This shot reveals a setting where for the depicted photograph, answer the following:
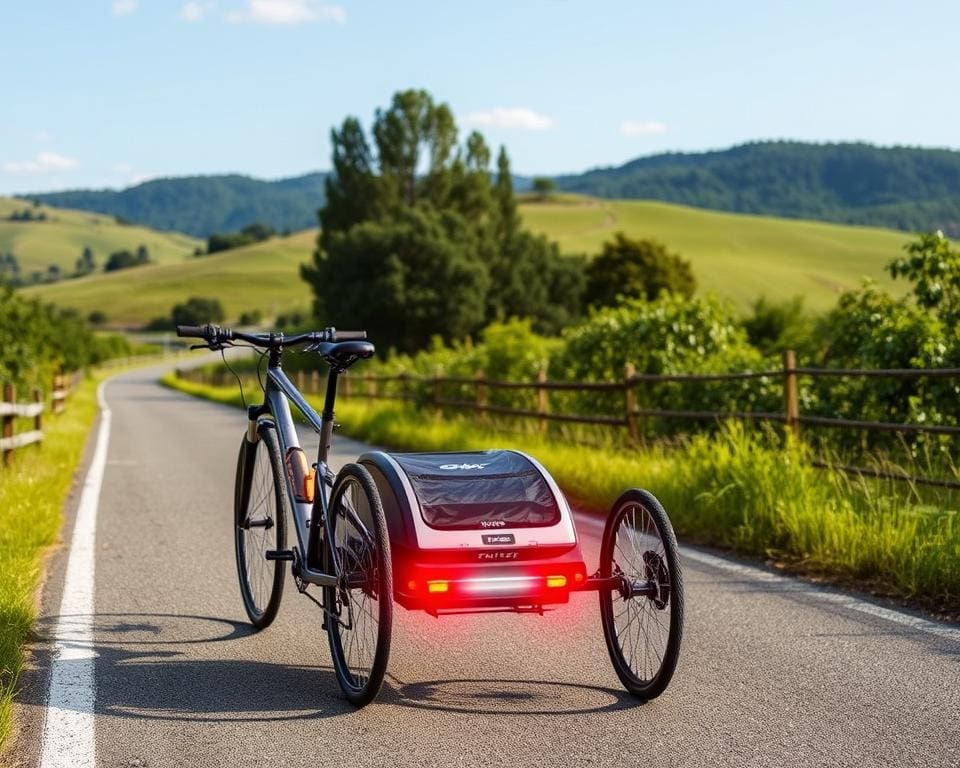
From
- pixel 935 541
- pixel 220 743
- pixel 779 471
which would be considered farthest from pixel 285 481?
pixel 779 471

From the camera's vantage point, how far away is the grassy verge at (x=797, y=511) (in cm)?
727

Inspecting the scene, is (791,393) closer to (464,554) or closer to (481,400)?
(464,554)

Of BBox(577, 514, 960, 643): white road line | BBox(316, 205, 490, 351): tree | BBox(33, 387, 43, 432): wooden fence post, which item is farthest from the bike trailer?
BBox(316, 205, 490, 351): tree

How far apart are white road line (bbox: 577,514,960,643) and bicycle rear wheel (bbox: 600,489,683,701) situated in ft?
6.03

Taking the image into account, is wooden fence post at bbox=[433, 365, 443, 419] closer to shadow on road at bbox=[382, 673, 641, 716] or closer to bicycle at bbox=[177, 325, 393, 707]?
bicycle at bbox=[177, 325, 393, 707]

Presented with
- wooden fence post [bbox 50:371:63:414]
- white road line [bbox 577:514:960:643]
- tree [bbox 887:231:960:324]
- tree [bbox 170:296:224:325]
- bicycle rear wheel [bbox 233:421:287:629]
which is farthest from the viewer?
tree [bbox 170:296:224:325]

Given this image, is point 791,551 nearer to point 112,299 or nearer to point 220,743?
point 220,743

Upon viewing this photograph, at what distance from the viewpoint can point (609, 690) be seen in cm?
519

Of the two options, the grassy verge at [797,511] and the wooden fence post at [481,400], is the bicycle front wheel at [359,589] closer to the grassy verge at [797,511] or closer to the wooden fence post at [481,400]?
the grassy verge at [797,511]

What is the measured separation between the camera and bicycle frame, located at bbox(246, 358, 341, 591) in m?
5.29

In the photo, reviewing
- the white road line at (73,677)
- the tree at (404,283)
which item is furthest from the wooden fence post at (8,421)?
the tree at (404,283)

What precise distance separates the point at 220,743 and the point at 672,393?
12.6 meters

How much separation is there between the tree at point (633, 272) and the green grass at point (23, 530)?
61408mm

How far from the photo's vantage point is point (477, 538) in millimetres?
4867
